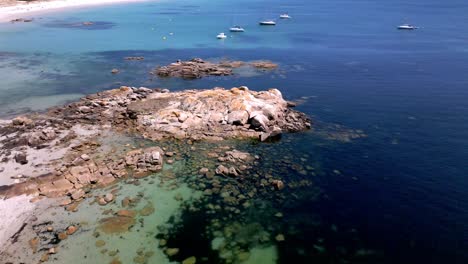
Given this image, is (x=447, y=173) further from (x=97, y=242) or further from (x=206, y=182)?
(x=97, y=242)

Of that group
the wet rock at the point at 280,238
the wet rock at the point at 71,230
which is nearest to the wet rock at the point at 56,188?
the wet rock at the point at 71,230

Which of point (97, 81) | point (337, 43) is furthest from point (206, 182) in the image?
point (337, 43)

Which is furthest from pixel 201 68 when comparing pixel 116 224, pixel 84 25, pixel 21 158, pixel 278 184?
pixel 84 25

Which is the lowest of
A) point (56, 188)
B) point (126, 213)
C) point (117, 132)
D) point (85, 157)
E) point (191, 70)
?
point (126, 213)

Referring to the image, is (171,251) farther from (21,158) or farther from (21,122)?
(21,122)

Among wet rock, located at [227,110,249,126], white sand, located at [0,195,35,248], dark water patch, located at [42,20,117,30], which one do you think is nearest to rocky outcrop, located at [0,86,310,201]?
wet rock, located at [227,110,249,126]

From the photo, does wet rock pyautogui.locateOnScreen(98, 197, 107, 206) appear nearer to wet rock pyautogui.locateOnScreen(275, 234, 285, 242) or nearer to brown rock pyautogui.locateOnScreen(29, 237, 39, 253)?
brown rock pyautogui.locateOnScreen(29, 237, 39, 253)
